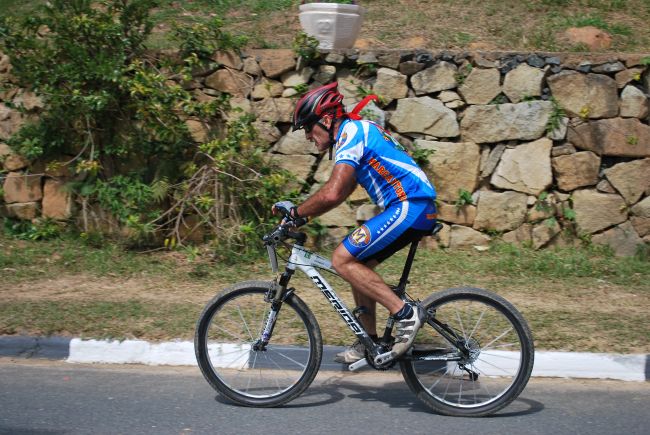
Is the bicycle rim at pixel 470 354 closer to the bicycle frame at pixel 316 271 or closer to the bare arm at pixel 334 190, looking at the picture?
the bicycle frame at pixel 316 271

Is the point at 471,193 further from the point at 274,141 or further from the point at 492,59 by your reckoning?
the point at 274,141

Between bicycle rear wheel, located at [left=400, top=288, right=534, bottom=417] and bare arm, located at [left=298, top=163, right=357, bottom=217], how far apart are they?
0.83 meters

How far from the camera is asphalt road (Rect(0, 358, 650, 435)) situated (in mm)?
4379

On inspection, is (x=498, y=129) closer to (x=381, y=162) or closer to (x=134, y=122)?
(x=381, y=162)

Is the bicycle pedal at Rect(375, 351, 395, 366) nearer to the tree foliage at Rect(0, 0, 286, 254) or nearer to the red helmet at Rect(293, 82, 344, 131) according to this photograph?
the red helmet at Rect(293, 82, 344, 131)

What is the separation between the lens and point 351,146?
446 centimetres

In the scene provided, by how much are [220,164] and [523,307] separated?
316 cm

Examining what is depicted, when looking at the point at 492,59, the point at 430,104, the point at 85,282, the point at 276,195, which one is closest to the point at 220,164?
the point at 276,195

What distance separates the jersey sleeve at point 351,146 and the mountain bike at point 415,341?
0.50 meters

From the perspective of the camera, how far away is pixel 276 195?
758 centimetres

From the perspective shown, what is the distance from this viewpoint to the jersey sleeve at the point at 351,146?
4449 mm

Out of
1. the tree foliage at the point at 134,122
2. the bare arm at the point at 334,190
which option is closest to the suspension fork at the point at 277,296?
the bare arm at the point at 334,190

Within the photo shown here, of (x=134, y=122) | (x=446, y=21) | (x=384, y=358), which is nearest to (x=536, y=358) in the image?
(x=384, y=358)

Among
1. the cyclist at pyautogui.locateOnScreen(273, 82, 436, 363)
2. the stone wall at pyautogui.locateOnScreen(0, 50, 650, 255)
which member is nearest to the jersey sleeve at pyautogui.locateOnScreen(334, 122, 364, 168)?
the cyclist at pyautogui.locateOnScreen(273, 82, 436, 363)
